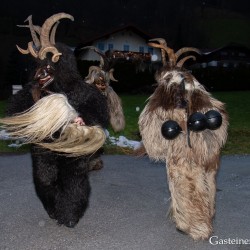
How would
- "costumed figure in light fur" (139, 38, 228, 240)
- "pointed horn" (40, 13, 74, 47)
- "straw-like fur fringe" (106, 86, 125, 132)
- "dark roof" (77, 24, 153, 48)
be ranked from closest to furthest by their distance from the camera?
"costumed figure in light fur" (139, 38, 228, 240)
"pointed horn" (40, 13, 74, 47)
"straw-like fur fringe" (106, 86, 125, 132)
"dark roof" (77, 24, 153, 48)

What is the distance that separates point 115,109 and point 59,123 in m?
5.57

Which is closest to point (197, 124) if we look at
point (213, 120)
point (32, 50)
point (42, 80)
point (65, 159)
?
point (213, 120)

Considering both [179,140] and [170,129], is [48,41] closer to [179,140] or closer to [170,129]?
[170,129]

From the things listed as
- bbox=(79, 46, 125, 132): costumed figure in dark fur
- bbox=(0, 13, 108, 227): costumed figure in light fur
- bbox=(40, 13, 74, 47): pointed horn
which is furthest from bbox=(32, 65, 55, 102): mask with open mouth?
bbox=(79, 46, 125, 132): costumed figure in dark fur

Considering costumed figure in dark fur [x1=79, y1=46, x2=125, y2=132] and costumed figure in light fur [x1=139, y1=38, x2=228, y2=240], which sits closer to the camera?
costumed figure in light fur [x1=139, y1=38, x2=228, y2=240]

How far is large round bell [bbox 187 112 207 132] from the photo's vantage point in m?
4.59

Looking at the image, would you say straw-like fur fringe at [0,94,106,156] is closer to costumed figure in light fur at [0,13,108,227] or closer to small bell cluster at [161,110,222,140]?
costumed figure in light fur at [0,13,108,227]

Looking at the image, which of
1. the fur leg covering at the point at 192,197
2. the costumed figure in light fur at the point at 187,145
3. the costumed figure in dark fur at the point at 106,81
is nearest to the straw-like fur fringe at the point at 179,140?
the costumed figure in light fur at the point at 187,145

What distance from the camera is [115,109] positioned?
10.1 meters

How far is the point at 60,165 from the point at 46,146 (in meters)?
0.52

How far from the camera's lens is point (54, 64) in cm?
495

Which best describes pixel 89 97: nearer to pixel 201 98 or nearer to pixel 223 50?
pixel 201 98

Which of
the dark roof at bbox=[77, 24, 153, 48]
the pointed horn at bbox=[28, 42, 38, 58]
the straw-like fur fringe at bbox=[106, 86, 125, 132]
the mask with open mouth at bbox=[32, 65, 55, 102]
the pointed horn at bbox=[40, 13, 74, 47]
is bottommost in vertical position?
the dark roof at bbox=[77, 24, 153, 48]

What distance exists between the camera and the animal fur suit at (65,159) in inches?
197
